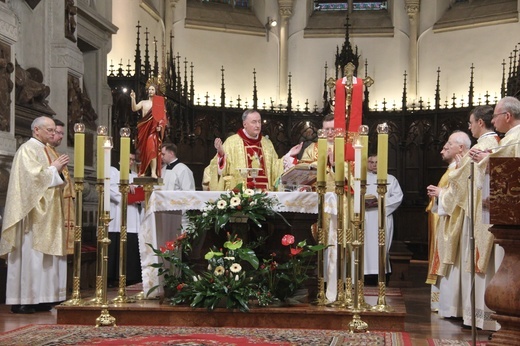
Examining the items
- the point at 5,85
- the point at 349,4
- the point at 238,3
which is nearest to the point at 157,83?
the point at 5,85

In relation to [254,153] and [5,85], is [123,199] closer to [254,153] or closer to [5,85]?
[254,153]

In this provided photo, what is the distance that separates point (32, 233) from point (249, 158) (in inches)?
88.7

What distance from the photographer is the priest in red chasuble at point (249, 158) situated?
841cm

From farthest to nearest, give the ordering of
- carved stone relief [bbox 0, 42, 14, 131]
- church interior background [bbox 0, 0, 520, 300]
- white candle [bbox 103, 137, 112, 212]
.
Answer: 1. church interior background [bbox 0, 0, 520, 300]
2. carved stone relief [bbox 0, 42, 14, 131]
3. white candle [bbox 103, 137, 112, 212]

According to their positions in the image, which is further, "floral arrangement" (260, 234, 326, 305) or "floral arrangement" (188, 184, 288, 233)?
"floral arrangement" (188, 184, 288, 233)

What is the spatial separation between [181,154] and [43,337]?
10750 millimetres

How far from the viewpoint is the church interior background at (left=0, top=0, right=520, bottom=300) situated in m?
14.7

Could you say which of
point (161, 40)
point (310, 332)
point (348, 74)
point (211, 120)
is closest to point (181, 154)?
point (211, 120)

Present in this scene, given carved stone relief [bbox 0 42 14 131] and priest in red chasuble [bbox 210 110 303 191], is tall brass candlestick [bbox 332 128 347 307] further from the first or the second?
carved stone relief [bbox 0 42 14 131]

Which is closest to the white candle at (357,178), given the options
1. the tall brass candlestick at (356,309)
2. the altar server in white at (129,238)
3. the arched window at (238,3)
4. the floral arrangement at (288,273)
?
the tall brass candlestick at (356,309)

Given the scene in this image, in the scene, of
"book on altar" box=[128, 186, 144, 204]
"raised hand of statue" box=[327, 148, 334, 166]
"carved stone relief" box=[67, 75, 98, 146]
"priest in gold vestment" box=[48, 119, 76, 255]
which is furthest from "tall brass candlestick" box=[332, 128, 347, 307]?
"carved stone relief" box=[67, 75, 98, 146]

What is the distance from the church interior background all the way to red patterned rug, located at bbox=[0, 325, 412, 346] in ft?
20.6

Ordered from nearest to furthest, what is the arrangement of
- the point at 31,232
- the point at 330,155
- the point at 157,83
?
1. the point at 31,232
2. the point at 157,83
3. the point at 330,155

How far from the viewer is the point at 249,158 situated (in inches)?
341
